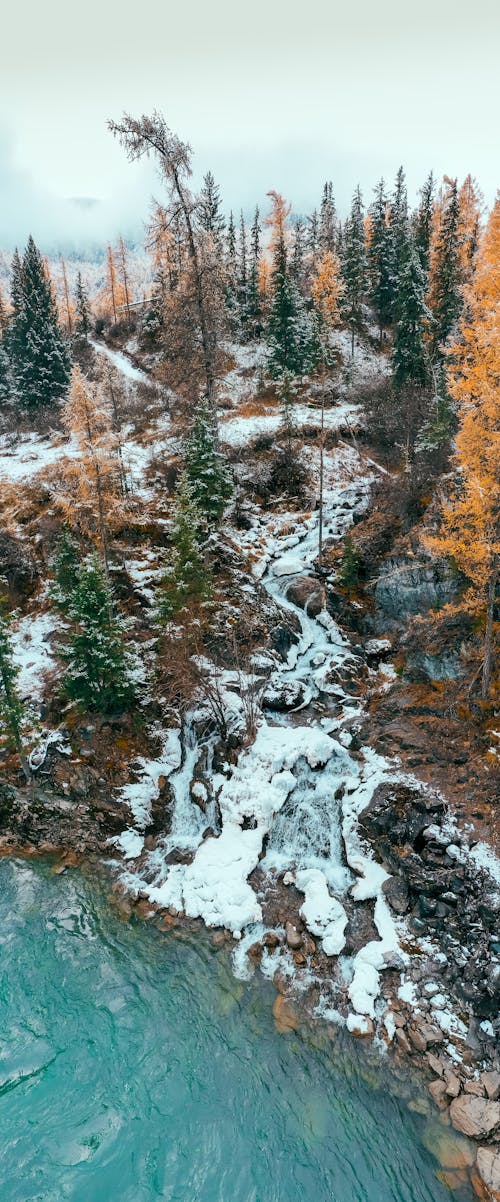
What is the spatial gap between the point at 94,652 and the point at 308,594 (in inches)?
440

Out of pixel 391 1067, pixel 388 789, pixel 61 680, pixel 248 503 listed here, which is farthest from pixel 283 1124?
pixel 248 503

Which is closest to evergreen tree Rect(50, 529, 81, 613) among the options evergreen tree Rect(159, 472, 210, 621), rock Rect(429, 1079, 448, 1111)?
evergreen tree Rect(159, 472, 210, 621)

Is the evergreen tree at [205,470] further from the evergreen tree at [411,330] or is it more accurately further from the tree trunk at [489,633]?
the evergreen tree at [411,330]

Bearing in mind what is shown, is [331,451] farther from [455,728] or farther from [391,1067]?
[391,1067]

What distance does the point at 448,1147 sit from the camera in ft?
34.5

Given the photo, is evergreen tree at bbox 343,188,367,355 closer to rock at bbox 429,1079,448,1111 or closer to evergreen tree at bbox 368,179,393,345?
evergreen tree at bbox 368,179,393,345

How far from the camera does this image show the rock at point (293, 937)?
14.4 m

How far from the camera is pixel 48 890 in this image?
1678cm

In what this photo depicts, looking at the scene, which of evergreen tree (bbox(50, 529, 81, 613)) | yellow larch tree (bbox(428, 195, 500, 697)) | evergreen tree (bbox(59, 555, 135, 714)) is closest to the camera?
yellow larch tree (bbox(428, 195, 500, 697))

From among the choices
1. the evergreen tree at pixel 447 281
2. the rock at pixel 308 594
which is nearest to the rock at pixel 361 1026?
the rock at pixel 308 594

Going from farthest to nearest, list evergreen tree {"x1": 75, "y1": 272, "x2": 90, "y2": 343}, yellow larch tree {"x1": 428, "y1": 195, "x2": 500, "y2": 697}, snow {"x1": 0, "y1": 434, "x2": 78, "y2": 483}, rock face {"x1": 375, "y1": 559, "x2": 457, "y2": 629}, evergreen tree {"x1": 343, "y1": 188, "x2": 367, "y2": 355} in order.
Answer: evergreen tree {"x1": 75, "y1": 272, "x2": 90, "y2": 343}
evergreen tree {"x1": 343, "y1": 188, "x2": 367, "y2": 355}
snow {"x1": 0, "y1": 434, "x2": 78, "y2": 483}
rock face {"x1": 375, "y1": 559, "x2": 457, "y2": 629}
yellow larch tree {"x1": 428, "y1": 195, "x2": 500, "y2": 697}

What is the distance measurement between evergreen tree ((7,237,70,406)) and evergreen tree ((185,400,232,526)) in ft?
56.8

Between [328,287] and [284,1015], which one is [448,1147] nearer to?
[284,1015]

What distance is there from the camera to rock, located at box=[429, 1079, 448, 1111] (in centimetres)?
1107
